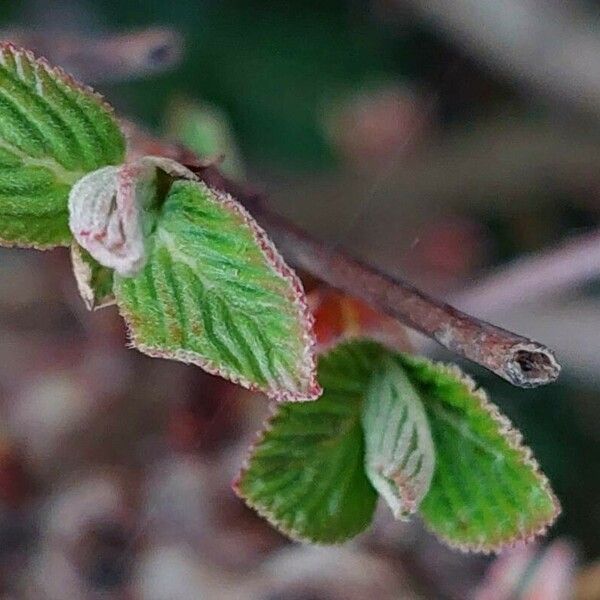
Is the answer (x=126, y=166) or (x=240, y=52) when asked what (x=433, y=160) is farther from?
(x=126, y=166)

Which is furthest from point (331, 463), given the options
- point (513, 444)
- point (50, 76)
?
point (50, 76)

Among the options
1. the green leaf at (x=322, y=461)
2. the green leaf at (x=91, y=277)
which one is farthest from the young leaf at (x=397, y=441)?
the green leaf at (x=91, y=277)

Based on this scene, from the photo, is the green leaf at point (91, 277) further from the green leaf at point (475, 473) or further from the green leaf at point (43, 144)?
the green leaf at point (475, 473)

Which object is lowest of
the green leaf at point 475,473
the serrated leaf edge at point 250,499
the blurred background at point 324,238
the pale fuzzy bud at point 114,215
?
the blurred background at point 324,238

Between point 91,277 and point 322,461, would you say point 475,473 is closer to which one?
point 322,461

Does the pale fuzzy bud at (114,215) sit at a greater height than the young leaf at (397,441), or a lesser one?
greater

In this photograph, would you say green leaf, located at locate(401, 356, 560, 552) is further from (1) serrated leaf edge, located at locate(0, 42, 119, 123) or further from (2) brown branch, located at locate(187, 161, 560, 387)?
(1) serrated leaf edge, located at locate(0, 42, 119, 123)
